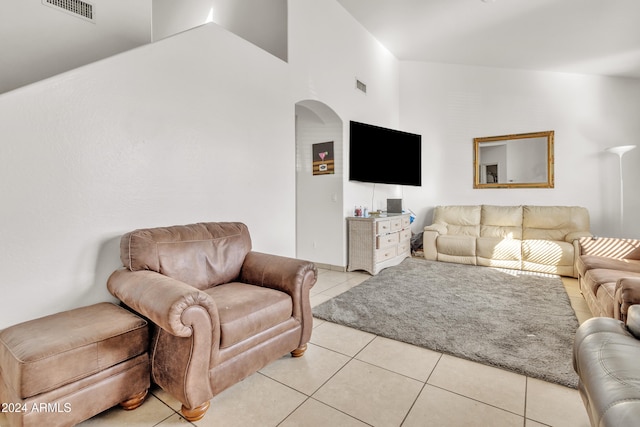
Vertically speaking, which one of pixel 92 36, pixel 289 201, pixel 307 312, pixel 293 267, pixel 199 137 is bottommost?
pixel 307 312

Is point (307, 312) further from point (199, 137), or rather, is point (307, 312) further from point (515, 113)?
point (515, 113)

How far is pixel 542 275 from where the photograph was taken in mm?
4082

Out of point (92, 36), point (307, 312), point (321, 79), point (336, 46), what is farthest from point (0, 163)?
point (336, 46)

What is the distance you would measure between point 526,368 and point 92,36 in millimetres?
3999

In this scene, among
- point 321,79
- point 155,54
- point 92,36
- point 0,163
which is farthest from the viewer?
point 321,79

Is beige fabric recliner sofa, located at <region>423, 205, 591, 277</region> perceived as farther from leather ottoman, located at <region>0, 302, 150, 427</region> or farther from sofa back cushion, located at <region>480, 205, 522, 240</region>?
leather ottoman, located at <region>0, 302, 150, 427</region>

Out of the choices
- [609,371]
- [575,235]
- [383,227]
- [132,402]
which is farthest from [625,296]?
[575,235]

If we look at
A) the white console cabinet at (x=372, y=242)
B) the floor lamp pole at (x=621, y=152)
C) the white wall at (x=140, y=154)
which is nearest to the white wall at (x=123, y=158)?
the white wall at (x=140, y=154)

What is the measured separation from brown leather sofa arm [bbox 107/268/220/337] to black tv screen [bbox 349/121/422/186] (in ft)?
10.4

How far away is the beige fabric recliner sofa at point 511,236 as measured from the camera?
4137 mm

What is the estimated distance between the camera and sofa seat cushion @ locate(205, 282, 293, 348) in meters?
1.60

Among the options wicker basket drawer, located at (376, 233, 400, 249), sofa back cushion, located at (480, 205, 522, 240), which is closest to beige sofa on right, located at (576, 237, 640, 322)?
sofa back cushion, located at (480, 205, 522, 240)

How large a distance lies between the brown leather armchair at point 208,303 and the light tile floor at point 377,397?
14 cm

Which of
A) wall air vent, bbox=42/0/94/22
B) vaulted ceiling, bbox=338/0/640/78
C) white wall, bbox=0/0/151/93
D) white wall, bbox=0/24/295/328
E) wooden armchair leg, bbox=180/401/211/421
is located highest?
vaulted ceiling, bbox=338/0/640/78
